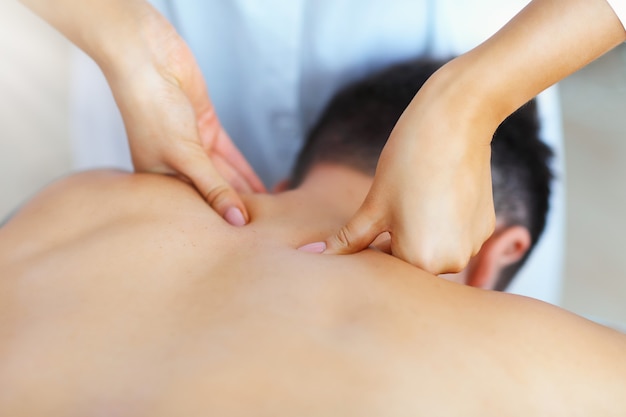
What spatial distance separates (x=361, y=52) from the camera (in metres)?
1.30

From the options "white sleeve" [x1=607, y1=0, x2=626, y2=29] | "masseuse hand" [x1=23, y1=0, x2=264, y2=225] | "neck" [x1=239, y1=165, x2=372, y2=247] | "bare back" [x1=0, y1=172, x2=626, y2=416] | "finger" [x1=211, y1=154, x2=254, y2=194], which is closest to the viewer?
"bare back" [x1=0, y1=172, x2=626, y2=416]

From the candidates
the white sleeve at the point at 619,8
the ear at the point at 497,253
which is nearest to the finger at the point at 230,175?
the ear at the point at 497,253

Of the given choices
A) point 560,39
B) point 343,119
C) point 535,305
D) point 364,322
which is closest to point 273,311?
point 364,322

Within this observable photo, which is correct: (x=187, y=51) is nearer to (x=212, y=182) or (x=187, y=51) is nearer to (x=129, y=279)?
(x=212, y=182)

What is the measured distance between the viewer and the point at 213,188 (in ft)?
3.13

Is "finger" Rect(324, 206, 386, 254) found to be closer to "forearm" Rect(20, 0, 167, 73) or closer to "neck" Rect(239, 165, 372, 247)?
"neck" Rect(239, 165, 372, 247)

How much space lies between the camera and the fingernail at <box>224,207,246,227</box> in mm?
888

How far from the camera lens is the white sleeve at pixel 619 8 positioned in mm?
754

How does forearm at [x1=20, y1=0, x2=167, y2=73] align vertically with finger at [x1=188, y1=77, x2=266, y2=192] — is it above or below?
above

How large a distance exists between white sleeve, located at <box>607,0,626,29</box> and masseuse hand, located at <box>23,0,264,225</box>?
529 millimetres

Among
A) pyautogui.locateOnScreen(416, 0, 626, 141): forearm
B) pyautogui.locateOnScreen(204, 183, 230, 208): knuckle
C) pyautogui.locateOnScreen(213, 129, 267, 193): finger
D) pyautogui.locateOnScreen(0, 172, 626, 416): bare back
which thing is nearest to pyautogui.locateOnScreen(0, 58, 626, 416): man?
pyautogui.locateOnScreen(0, 172, 626, 416): bare back

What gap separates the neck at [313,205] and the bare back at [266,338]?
0.06 metres

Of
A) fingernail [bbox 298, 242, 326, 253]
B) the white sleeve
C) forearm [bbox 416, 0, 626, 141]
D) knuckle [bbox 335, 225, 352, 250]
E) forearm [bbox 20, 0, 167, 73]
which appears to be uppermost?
the white sleeve

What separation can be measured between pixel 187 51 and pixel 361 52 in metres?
0.39
